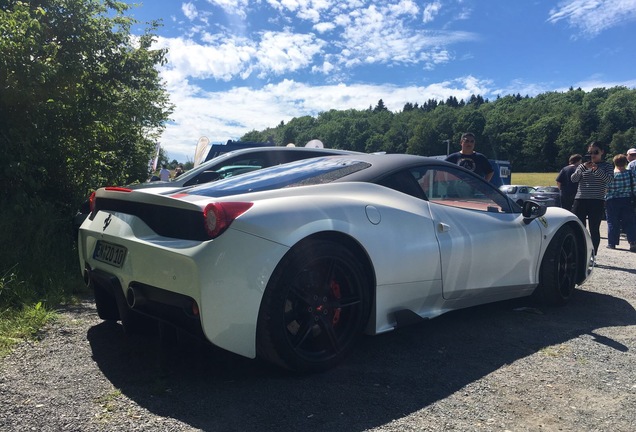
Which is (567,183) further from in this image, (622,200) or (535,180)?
(535,180)

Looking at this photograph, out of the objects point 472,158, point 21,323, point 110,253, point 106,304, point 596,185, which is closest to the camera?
point 110,253

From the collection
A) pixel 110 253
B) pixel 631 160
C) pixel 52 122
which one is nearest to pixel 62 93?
pixel 52 122

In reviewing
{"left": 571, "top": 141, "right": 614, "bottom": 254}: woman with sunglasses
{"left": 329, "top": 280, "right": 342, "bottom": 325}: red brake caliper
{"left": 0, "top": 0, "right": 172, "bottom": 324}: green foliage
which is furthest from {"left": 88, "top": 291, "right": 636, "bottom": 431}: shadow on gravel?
{"left": 571, "top": 141, "right": 614, "bottom": 254}: woman with sunglasses

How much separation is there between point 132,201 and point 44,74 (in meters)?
3.20

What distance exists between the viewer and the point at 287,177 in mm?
3314

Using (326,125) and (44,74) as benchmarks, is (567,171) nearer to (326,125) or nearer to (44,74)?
(44,74)

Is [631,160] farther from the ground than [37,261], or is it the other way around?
[631,160]

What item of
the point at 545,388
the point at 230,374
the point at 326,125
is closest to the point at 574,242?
the point at 545,388

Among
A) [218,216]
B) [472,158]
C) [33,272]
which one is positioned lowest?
[33,272]

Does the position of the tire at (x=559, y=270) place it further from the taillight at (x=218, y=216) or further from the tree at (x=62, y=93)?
the tree at (x=62, y=93)

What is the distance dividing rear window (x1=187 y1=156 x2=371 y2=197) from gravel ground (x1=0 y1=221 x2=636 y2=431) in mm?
1049

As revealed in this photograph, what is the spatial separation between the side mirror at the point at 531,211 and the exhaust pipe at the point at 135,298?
3148 mm

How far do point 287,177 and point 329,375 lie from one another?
1307mm

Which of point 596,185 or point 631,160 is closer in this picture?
point 596,185
